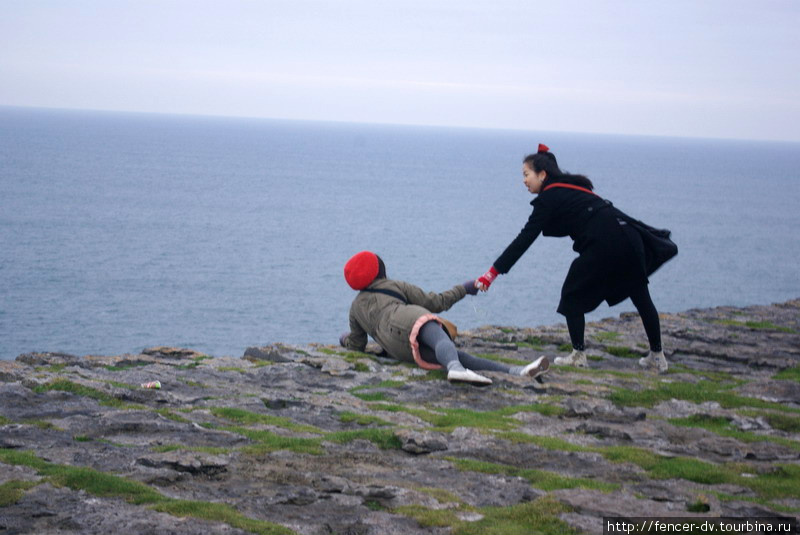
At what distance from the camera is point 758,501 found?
22.3 feet

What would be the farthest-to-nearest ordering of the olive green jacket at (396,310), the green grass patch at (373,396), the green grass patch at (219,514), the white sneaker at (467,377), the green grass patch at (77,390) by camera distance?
the olive green jacket at (396,310), the white sneaker at (467,377), the green grass patch at (373,396), the green grass patch at (77,390), the green grass patch at (219,514)

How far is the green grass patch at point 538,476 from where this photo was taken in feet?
23.2

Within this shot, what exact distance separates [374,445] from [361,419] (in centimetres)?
108

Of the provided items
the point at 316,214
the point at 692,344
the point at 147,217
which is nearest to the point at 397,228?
the point at 316,214

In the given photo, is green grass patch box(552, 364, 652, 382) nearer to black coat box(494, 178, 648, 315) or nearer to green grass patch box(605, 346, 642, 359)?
black coat box(494, 178, 648, 315)

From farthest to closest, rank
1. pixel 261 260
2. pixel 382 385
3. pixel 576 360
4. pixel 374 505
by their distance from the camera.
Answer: pixel 261 260 → pixel 576 360 → pixel 382 385 → pixel 374 505

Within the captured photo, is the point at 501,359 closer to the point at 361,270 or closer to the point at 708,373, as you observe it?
the point at 361,270

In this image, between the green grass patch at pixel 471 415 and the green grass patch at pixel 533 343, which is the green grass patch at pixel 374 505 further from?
the green grass patch at pixel 533 343

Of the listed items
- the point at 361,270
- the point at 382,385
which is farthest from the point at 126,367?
the point at 382,385

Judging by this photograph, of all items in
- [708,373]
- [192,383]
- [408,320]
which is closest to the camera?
[192,383]

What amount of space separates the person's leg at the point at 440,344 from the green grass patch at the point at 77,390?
418cm

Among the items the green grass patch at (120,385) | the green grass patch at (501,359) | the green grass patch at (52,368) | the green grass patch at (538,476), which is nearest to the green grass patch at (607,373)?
the green grass patch at (501,359)

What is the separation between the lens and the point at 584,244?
40.4 ft

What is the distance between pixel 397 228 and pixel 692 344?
136138 millimetres
